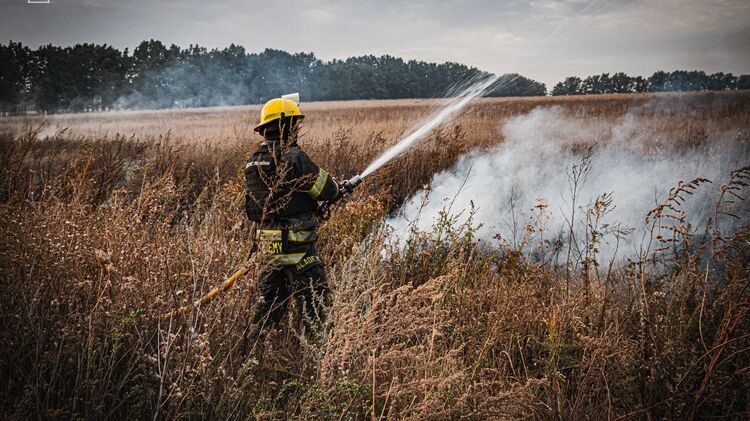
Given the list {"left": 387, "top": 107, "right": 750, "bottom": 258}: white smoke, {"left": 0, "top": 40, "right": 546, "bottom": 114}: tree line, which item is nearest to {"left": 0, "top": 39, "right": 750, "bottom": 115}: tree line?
{"left": 0, "top": 40, "right": 546, "bottom": 114}: tree line

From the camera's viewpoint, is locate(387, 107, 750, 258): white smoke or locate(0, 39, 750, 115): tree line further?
locate(0, 39, 750, 115): tree line

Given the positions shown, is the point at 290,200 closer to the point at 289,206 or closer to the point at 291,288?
the point at 289,206

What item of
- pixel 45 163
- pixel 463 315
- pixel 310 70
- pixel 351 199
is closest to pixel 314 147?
pixel 351 199

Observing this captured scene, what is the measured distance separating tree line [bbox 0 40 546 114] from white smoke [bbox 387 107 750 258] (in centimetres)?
3180

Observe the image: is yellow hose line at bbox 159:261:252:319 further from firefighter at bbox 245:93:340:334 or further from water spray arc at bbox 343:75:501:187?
water spray arc at bbox 343:75:501:187

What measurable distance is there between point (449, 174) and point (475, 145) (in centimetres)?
223

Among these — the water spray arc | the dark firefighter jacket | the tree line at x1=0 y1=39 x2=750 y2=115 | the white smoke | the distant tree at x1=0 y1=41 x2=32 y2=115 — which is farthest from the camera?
the tree line at x1=0 y1=39 x2=750 y2=115

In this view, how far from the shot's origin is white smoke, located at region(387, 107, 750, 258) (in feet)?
22.0

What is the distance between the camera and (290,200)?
3232 mm

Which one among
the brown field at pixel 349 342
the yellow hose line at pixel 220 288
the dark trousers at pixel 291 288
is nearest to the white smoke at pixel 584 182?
the dark trousers at pixel 291 288

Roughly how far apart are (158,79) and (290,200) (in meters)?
50.3

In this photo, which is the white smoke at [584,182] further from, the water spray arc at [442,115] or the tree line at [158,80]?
the tree line at [158,80]

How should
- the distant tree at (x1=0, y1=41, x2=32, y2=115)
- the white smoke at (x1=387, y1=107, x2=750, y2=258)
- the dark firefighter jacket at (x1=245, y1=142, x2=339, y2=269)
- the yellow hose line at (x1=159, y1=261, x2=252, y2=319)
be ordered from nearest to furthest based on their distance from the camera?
the yellow hose line at (x1=159, y1=261, x2=252, y2=319), the dark firefighter jacket at (x1=245, y1=142, x2=339, y2=269), the white smoke at (x1=387, y1=107, x2=750, y2=258), the distant tree at (x1=0, y1=41, x2=32, y2=115)

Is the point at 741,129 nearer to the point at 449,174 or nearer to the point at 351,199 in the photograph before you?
the point at 449,174
